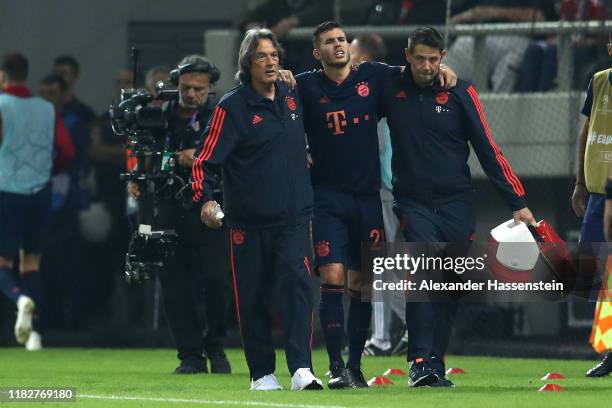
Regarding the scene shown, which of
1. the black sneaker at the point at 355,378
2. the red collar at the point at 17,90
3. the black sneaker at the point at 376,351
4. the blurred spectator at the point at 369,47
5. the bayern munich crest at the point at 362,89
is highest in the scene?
the blurred spectator at the point at 369,47

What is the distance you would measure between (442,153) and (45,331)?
7266mm

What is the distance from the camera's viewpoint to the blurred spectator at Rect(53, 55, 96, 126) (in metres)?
16.9

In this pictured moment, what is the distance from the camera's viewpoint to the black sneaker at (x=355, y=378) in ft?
34.1

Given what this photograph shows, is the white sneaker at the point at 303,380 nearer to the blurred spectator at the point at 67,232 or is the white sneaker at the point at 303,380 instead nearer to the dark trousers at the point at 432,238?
the dark trousers at the point at 432,238

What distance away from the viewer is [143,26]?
17.8 m

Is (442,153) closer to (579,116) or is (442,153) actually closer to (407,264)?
(407,264)

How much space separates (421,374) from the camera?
10.1 m

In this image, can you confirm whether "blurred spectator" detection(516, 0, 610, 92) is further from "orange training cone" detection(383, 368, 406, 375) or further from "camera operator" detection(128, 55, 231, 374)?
"camera operator" detection(128, 55, 231, 374)

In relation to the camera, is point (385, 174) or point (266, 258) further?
point (385, 174)

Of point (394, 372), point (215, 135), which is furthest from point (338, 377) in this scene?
point (394, 372)

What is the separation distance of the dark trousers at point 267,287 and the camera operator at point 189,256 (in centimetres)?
206

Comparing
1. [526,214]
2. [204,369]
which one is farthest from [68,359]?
[526,214]

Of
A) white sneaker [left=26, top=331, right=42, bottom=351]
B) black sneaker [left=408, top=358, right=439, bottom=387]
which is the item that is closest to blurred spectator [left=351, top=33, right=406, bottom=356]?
white sneaker [left=26, top=331, right=42, bottom=351]

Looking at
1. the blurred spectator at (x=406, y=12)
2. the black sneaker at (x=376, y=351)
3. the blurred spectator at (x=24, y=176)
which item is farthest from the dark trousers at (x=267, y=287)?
the blurred spectator at (x=406, y=12)
